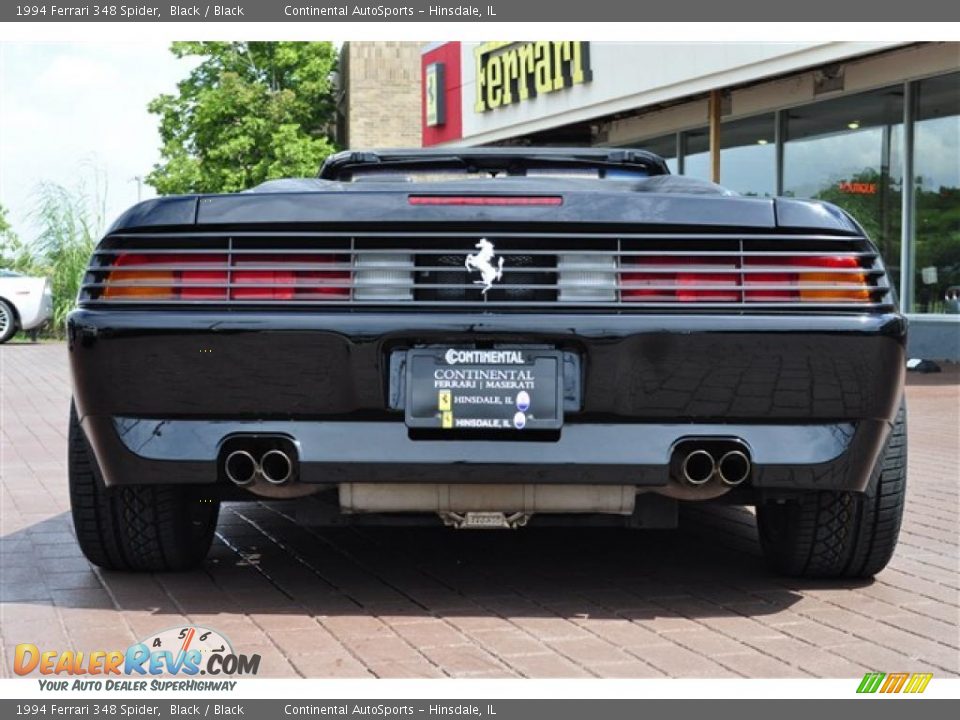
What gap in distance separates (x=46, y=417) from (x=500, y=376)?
7.26m

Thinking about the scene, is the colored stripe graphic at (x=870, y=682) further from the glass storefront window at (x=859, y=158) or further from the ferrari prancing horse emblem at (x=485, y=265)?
the glass storefront window at (x=859, y=158)

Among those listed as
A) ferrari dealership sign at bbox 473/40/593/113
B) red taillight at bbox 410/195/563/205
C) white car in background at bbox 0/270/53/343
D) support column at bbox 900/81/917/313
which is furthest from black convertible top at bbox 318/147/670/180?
white car in background at bbox 0/270/53/343

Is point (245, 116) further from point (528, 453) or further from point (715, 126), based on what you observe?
point (528, 453)

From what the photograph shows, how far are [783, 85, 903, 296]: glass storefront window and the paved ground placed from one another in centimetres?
1078

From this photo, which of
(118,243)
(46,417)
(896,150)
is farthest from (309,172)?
(118,243)

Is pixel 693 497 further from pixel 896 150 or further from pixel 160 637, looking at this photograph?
pixel 896 150

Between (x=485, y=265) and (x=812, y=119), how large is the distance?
557 inches

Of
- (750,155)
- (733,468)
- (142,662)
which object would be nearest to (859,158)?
(750,155)

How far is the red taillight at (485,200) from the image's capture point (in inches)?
137

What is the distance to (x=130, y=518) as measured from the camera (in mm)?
3945

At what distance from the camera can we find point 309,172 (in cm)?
4275

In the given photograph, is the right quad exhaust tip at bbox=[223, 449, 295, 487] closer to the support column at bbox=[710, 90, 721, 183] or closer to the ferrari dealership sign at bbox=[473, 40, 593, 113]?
the support column at bbox=[710, 90, 721, 183]

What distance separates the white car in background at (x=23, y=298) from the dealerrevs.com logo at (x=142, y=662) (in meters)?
18.5

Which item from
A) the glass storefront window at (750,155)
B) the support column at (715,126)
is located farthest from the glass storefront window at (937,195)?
the support column at (715,126)
